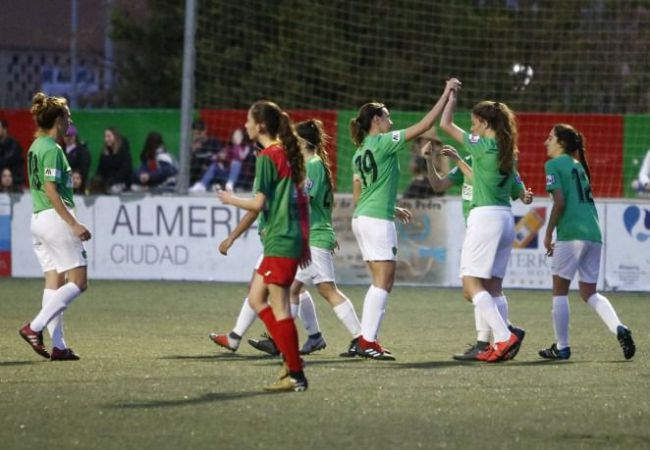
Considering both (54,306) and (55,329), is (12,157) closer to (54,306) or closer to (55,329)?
(55,329)

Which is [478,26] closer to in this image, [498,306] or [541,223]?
[541,223]

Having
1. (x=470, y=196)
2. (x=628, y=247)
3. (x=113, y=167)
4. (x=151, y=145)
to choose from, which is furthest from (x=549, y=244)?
(x=151, y=145)

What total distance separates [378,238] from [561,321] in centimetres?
153

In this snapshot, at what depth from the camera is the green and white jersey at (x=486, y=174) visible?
11039 millimetres

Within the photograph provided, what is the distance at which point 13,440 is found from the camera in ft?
24.7

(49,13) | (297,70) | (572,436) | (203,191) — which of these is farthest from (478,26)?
(49,13)

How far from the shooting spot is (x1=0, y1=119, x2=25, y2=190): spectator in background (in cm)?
2178

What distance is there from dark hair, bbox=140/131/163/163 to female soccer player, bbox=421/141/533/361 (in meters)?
11.1

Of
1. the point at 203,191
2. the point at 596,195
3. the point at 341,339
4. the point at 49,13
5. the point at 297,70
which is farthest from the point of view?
the point at 49,13

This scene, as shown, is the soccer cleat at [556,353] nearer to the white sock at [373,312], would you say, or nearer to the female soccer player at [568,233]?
the female soccer player at [568,233]

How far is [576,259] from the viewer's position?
11.5 m

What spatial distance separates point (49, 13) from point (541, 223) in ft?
88.4

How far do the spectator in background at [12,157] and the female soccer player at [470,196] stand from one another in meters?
11.2

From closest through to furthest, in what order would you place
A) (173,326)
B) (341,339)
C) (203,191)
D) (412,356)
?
(412,356) → (341,339) → (173,326) → (203,191)
